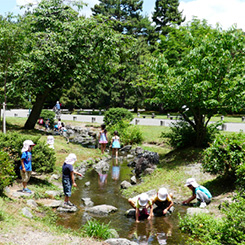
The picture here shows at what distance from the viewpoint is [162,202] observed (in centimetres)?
881

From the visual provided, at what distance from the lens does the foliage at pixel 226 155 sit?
8984 mm

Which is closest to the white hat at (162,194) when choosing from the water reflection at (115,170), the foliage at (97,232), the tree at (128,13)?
the foliage at (97,232)

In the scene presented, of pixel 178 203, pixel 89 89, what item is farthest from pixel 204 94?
pixel 89 89

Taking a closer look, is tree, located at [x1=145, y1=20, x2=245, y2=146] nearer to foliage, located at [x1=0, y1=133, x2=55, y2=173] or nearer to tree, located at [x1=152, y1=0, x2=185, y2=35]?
foliage, located at [x1=0, y1=133, x2=55, y2=173]

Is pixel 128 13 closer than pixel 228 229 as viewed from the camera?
No

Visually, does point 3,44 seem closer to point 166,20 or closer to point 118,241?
point 118,241

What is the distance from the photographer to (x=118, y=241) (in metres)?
6.11

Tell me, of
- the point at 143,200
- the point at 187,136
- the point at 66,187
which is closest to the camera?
the point at 143,200

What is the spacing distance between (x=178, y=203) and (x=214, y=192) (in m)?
1.27

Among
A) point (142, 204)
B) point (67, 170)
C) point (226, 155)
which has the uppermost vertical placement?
point (226, 155)

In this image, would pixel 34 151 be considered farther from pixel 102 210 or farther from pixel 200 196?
pixel 200 196

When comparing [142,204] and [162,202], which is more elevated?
[142,204]

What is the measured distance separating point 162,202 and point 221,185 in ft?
7.99

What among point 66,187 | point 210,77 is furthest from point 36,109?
point 66,187
